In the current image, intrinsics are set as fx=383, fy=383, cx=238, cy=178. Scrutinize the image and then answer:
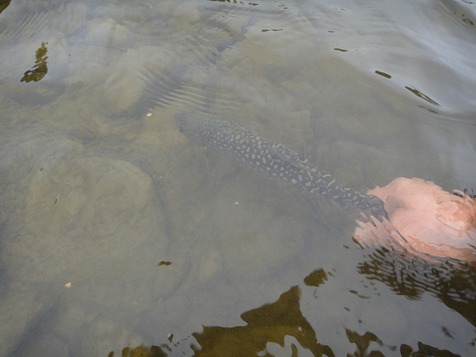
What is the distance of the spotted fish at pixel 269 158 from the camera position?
12.8ft

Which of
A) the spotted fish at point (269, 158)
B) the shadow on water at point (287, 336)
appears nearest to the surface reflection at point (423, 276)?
the shadow on water at point (287, 336)

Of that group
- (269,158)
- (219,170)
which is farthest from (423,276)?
(219,170)

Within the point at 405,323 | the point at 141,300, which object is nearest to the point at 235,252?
the point at 141,300

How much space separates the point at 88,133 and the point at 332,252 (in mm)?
3061

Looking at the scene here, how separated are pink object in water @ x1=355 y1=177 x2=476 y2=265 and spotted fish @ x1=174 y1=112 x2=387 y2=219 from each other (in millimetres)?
150

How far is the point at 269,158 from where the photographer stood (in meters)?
4.18

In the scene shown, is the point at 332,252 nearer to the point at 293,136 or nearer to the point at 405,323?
the point at 405,323

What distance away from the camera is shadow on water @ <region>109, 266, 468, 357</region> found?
306 centimetres

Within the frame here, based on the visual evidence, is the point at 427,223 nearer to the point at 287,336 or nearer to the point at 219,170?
the point at 287,336

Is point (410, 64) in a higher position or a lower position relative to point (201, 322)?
higher

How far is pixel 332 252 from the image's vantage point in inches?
142

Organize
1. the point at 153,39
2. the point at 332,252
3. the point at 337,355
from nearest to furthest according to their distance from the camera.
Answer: the point at 337,355
the point at 332,252
the point at 153,39

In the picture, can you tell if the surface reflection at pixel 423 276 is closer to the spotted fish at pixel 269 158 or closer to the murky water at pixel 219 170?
the murky water at pixel 219 170

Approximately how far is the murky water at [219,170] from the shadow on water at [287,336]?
12 mm
